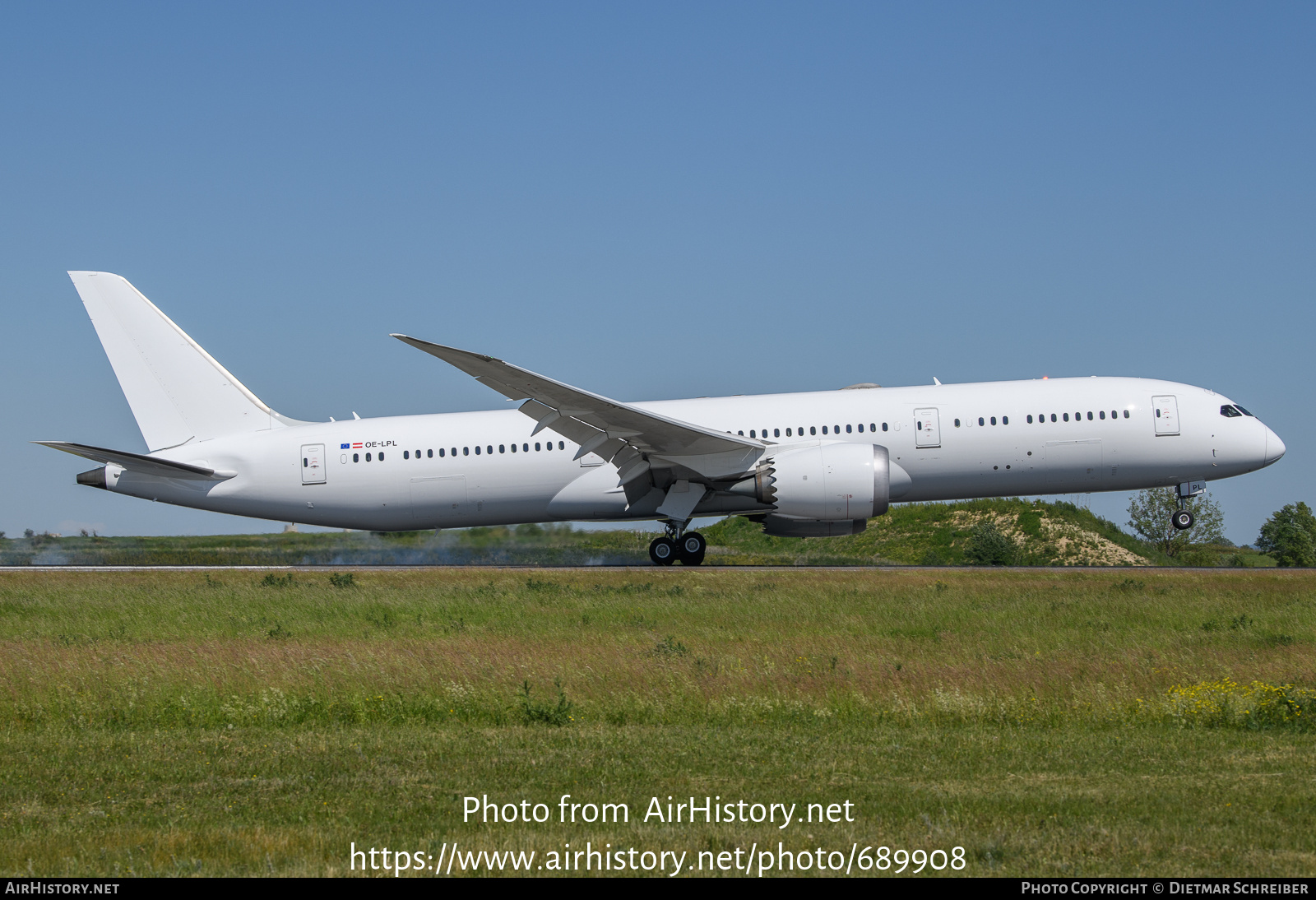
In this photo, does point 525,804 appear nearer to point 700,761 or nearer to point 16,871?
point 700,761

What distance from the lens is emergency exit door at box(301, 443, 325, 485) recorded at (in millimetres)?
25859

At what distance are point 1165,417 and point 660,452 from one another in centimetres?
1146

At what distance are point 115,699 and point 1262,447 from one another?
24309 millimetres

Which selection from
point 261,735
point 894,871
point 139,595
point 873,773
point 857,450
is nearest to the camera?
point 894,871

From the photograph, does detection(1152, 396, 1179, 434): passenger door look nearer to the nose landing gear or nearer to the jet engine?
the nose landing gear

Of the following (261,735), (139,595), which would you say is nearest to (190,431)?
(139,595)

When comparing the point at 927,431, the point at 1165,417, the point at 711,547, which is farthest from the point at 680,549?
the point at 711,547

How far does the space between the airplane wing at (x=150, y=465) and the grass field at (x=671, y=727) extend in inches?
275

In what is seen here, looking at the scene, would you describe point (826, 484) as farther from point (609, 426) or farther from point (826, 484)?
point (609, 426)

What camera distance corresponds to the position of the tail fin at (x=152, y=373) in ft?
87.0

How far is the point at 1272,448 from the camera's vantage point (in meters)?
25.6

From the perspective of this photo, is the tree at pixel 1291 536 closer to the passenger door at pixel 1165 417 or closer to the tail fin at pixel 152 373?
the passenger door at pixel 1165 417

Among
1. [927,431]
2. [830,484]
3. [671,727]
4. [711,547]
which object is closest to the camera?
[671,727]

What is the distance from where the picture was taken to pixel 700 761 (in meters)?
8.41
